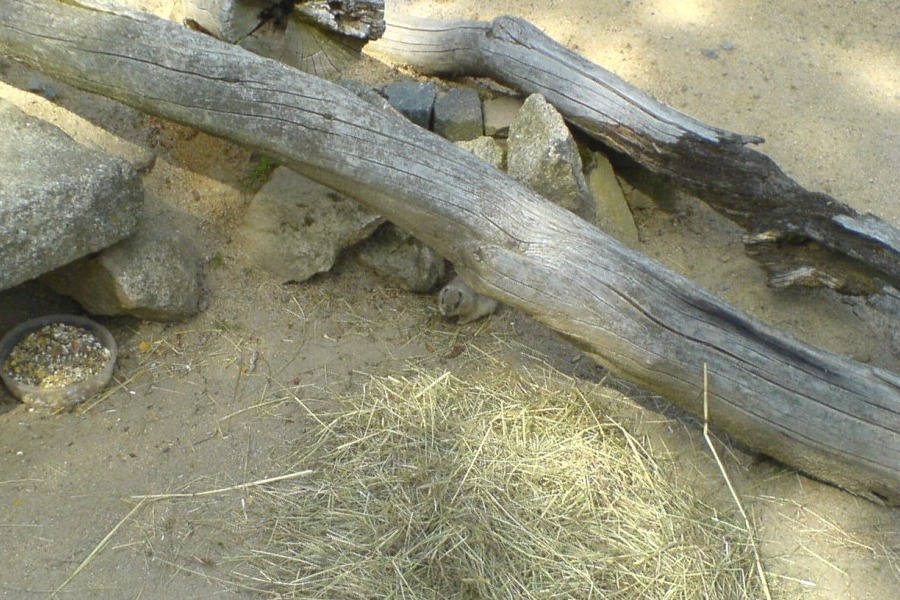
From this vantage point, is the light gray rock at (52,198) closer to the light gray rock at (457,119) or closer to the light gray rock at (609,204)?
the light gray rock at (457,119)

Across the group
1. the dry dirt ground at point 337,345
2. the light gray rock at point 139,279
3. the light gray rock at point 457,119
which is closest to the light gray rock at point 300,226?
the dry dirt ground at point 337,345

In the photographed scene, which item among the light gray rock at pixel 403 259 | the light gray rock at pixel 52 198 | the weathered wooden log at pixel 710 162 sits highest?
the weathered wooden log at pixel 710 162

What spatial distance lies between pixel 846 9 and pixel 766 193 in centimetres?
257

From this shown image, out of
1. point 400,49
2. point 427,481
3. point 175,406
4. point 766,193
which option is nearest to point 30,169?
point 175,406

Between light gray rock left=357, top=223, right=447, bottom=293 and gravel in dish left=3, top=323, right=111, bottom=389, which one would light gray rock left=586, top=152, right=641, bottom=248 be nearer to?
light gray rock left=357, top=223, right=447, bottom=293

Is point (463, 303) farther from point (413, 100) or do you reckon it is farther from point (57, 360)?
point (57, 360)

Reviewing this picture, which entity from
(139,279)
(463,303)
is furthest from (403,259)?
(139,279)

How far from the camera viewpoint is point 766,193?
387 cm

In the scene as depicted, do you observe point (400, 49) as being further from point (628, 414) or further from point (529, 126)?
point (628, 414)

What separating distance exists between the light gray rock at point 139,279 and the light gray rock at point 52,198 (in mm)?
137

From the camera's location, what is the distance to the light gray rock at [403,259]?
3.99 meters

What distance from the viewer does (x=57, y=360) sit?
3.42 meters

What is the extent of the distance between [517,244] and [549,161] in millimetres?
815

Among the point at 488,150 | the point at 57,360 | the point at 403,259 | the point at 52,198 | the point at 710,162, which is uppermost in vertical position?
the point at 710,162
